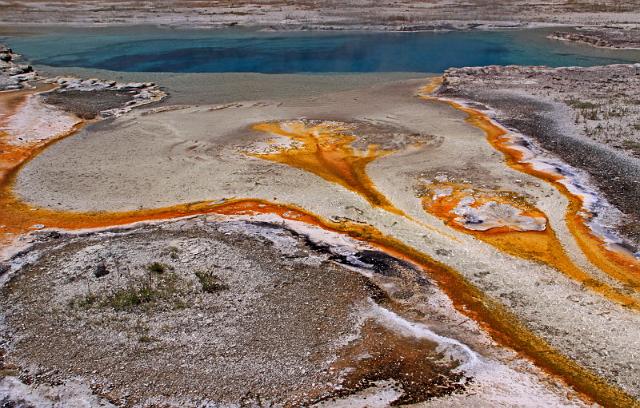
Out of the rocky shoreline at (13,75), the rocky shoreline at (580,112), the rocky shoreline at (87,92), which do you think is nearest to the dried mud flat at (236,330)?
the rocky shoreline at (580,112)

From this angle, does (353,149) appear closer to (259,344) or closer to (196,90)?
(259,344)

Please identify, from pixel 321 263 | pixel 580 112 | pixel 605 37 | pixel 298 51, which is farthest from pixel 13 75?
pixel 605 37

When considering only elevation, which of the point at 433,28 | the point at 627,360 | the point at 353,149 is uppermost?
the point at 433,28

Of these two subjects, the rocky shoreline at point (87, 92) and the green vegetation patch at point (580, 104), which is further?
the rocky shoreline at point (87, 92)

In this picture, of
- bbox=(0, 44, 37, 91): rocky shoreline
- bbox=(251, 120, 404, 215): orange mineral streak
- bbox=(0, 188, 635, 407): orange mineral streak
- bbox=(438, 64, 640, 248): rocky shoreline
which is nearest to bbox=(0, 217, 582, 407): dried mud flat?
bbox=(0, 188, 635, 407): orange mineral streak

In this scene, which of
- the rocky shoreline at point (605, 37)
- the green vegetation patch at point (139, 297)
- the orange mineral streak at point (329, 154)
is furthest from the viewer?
the rocky shoreline at point (605, 37)

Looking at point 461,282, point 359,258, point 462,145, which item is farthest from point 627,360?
point 462,145

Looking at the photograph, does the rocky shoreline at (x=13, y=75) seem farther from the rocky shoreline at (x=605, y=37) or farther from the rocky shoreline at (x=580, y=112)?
the rocky shoreline at (x=605, y=37)
